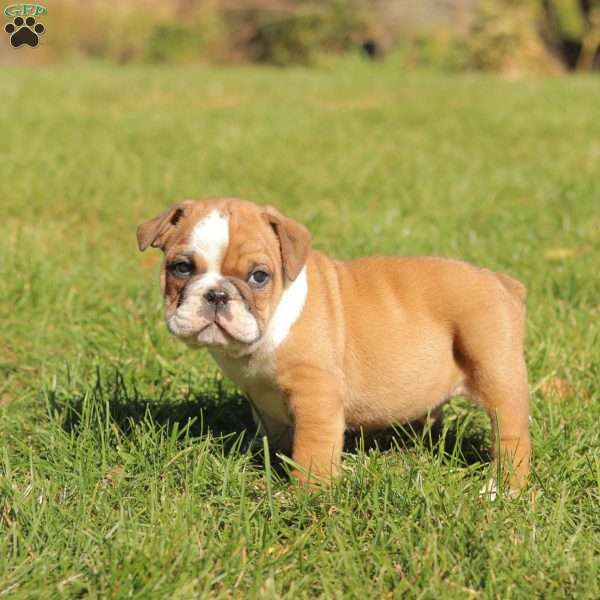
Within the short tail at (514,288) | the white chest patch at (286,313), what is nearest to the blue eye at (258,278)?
the white chest patch at (286,313)

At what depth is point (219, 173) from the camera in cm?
827

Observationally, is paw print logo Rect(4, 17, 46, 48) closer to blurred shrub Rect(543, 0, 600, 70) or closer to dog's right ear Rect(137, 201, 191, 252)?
dog's right ear Rect(137, 201, 191, 252)

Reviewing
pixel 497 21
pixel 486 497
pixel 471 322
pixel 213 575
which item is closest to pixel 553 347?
pixel 471 322

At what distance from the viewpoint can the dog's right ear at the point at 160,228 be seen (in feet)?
10.3

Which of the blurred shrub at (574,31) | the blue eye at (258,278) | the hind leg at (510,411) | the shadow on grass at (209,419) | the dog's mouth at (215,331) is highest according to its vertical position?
the blurred shrub at (574,31)

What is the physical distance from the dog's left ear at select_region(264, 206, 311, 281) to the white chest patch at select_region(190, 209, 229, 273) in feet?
0.68

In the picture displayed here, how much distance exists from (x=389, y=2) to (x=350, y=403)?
20.4m

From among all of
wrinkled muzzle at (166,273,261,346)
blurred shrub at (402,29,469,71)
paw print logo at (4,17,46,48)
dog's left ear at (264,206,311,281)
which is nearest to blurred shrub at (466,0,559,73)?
blurred shrub at (402,29,469,71)

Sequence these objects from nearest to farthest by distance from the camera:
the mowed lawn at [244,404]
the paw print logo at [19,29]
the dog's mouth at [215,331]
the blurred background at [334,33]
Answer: the mowed lawn at [244,404] < the dog's mouth at [215,331] < the paw print logo at [19,29] < the blurred background at [334,33]

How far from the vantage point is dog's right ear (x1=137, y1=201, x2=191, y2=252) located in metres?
3.13

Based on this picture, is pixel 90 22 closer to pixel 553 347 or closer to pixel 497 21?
pixel 497 21

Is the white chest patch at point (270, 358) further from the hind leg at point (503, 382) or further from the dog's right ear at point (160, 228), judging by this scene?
the hind leg at point (503, 382)

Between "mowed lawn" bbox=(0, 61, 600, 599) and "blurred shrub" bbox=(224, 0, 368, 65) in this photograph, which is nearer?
"mowed lawn" bbox=(0, 61, 600, 599)

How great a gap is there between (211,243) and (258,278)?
8.1 inches
